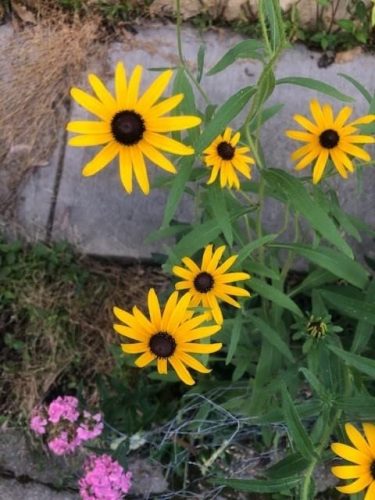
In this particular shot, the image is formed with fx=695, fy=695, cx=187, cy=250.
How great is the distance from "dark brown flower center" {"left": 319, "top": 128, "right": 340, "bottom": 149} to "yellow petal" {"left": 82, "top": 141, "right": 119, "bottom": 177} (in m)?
0.54

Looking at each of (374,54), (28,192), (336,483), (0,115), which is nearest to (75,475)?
(336,483)

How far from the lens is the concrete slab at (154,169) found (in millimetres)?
2387

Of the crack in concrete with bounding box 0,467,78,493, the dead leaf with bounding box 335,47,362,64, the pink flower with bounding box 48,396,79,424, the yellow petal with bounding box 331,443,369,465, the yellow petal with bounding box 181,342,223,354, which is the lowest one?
the crack in concrete with bounding box 0,467,78,493

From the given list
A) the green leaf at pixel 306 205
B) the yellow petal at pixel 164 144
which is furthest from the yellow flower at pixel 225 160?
the yellow petal at pixel 164 144

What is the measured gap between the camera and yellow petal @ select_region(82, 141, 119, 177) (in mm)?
1207

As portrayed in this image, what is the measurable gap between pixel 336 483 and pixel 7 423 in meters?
1.07

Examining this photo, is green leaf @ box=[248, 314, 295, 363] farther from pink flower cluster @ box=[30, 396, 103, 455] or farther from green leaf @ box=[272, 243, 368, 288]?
pink flower cluster @ box=[30, 396, 103, 455]

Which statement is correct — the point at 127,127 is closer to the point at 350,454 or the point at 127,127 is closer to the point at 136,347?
the point at 136,347

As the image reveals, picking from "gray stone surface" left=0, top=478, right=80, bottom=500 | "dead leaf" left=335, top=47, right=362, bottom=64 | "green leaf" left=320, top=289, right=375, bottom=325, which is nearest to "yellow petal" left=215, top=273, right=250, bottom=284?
"green leaf" left=320, top=289, right=375, bottom=325

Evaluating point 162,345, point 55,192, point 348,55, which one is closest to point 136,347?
point 162,345

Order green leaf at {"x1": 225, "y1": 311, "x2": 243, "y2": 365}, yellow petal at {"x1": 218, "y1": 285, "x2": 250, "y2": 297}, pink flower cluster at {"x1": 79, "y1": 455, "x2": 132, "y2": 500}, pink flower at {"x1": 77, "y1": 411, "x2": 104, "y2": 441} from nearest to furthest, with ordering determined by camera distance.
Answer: yellow petal at {"x1": 218, "y1": 285, "x2": 250, "y2": 297}
green leaf at {"x1": 225, "y1": 311, "x2": 243, "y2": 365}
pink flower cluster at {"x1": 79, "y1": 455, "x2": 132, "y2": 500}
pink flower at {"x1": 77, "y1": 411, "x2": 104, "y2": 441}

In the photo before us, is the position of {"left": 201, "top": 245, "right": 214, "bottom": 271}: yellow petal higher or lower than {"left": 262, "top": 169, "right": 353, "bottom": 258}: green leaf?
lower

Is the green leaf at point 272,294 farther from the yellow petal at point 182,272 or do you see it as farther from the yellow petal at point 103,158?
the yellow petal at point 103,158

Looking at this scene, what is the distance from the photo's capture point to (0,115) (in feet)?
8.35
